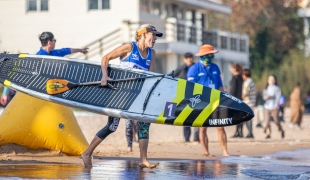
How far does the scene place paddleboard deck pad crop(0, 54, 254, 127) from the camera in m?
11.2

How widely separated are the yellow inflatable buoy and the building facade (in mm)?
26338

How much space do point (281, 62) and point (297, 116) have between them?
122 feet

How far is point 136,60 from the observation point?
37.4ft

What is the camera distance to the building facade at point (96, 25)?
4050cm

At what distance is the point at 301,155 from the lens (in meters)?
14.4

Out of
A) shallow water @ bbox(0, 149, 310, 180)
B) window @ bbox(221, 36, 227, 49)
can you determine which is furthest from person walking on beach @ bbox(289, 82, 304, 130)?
window @ bbox(221, 36, 227, 49)

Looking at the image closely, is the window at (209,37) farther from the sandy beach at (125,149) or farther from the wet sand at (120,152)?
the wet sand at (120,152)

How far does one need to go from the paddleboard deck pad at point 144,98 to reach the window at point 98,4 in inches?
1174

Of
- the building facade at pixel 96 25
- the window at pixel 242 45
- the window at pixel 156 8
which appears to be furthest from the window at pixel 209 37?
the window at pixel 242 45

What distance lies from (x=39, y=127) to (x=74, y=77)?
3.68 feet

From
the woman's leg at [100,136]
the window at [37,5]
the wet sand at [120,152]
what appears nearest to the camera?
the woman's leg at [100,136]

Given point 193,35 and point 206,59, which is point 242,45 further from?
point 206,59

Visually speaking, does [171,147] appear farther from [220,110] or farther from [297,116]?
[297,116]

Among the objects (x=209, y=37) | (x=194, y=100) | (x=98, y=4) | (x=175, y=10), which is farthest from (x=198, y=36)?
(x=194, y=100)
